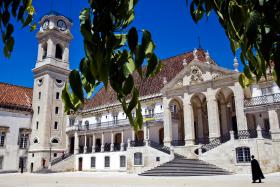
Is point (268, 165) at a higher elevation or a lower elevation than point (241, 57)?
lower

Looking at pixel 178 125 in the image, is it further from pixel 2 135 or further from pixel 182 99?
pixel 2 135

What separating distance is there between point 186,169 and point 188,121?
26.5ft

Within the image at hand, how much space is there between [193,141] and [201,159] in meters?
4.49

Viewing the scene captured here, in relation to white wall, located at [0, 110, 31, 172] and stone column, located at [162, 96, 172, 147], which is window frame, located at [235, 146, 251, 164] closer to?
stone column, located at [162, 96, 172, 147]

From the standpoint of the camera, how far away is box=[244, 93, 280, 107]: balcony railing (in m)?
27.0

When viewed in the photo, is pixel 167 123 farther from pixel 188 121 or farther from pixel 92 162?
pixel 92 162


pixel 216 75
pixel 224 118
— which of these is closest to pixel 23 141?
pixel 224 118

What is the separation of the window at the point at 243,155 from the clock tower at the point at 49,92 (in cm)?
2751

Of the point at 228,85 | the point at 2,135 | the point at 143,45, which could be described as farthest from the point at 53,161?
the point at 143,45

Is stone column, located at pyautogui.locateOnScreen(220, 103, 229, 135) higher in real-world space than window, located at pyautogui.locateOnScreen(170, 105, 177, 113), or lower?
lower

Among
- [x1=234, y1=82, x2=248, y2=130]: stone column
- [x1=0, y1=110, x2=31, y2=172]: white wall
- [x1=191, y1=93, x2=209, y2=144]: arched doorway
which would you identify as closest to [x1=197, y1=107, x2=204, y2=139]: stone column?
[x1=191, y1=93, x2=209, y2=144]: arched doorway

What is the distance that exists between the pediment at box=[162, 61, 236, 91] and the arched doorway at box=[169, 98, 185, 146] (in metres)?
2.02

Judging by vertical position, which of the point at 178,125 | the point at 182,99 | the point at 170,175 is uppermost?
the point at 182,99

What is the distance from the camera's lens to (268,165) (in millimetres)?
24141
